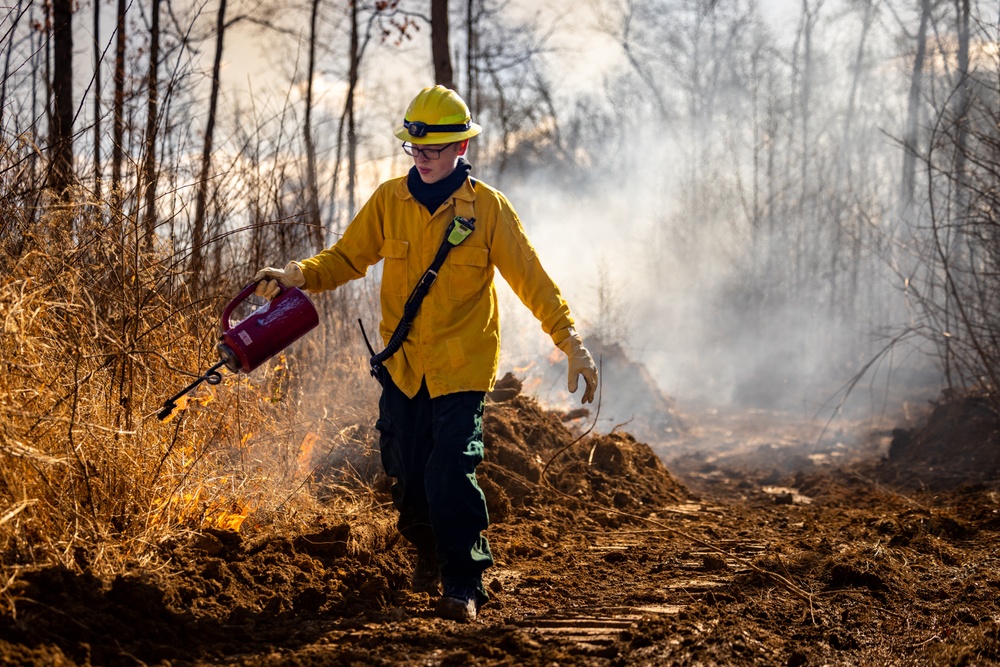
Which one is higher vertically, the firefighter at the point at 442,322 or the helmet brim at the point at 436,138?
the helmet brim at the point at 436,138

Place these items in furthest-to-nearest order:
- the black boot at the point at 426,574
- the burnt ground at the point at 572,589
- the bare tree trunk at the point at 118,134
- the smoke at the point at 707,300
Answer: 1. the smoke at the point at 707,300
2. the bare tree trunk at the point at 118,134
3. the black boot at the point at 426,574
4. the burnt ground at the point at 572,589

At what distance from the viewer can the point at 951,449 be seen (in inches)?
373

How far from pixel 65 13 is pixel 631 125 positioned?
83.2 ft

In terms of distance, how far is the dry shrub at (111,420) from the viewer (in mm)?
3555

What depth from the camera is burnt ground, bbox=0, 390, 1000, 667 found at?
10.7 feet

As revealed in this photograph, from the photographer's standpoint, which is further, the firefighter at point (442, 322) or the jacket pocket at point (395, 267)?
the jacket pocket at point (395, 267)

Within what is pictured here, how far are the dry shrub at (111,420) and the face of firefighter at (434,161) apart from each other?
1444 mm

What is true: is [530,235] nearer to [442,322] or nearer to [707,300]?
[707,300]

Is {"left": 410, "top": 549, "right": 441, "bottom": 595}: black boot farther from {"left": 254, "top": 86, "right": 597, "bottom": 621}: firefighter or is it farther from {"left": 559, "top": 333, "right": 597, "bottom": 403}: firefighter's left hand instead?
{"left": 559, "top": 333, "right": 597, "bottom": 403}: firefighter's left hand

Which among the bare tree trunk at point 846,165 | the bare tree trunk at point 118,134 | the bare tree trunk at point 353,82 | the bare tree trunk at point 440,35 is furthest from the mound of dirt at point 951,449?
the bare tree trunk at point 846,165

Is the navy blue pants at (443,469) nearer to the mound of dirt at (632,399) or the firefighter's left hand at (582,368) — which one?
the firefighter's left hand at (582,368)

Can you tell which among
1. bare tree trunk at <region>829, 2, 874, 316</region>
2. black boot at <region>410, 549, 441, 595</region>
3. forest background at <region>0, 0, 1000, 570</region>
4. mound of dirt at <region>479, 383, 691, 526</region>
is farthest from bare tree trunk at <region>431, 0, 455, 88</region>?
bare tree trunk at <region>829, 2, 874, 316</region>

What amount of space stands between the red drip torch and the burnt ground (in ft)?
2.57

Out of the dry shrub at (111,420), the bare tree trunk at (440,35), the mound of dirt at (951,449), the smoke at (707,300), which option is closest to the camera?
the dry shrub at (111,420)
